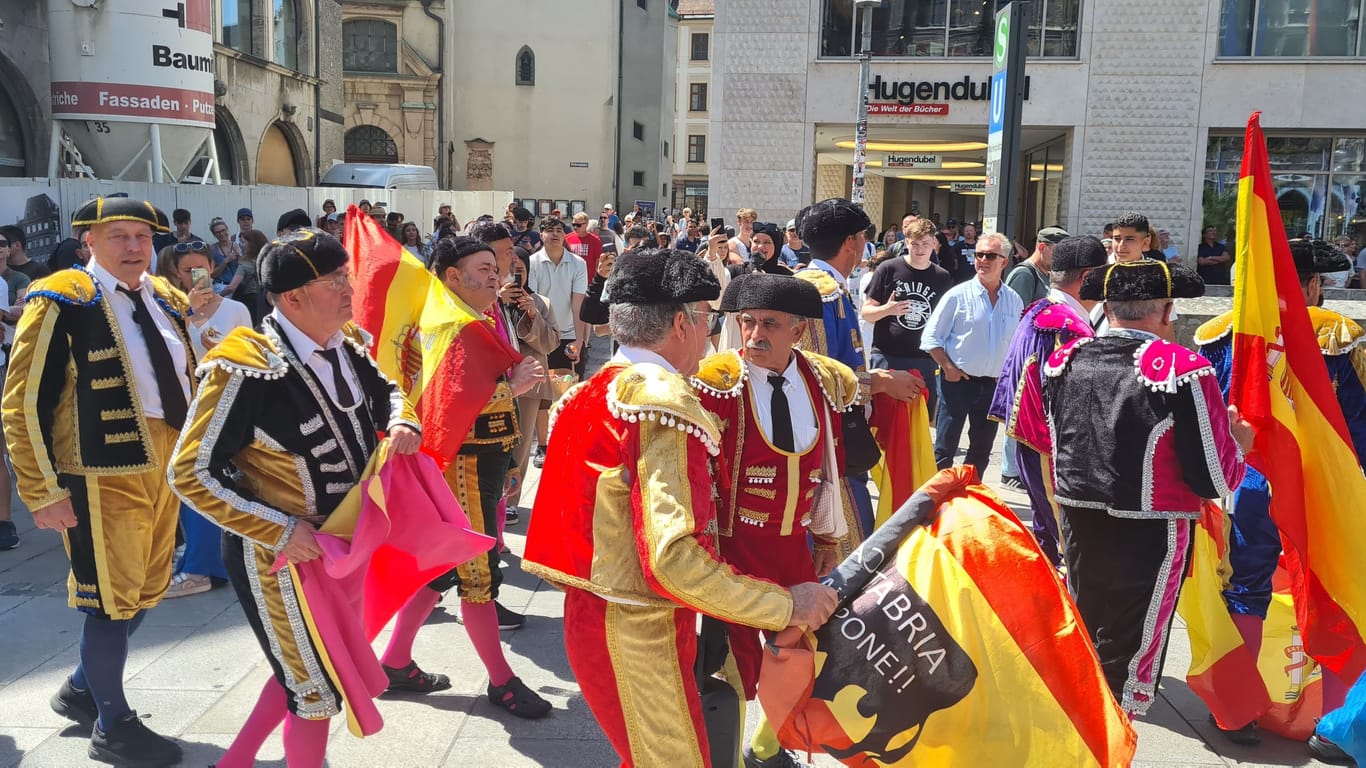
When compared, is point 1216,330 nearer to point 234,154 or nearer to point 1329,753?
point 1329,753

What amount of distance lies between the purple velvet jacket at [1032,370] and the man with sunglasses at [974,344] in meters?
1.20

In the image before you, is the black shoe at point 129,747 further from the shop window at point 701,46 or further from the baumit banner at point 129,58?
the shop window at point 701,46

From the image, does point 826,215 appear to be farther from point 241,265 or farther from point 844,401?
point 241,265

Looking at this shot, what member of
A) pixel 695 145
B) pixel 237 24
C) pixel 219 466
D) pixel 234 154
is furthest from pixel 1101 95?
pixel 695 145

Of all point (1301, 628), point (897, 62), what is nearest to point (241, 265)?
point (1301, 628)

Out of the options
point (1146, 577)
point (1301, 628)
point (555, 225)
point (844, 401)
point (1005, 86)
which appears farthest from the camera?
point (1005, 86)

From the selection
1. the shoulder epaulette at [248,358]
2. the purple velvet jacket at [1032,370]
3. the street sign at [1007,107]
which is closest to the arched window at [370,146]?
the street sign at [1007,107]

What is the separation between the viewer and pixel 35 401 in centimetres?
396

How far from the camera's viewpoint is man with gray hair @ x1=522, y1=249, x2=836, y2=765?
2590 mm

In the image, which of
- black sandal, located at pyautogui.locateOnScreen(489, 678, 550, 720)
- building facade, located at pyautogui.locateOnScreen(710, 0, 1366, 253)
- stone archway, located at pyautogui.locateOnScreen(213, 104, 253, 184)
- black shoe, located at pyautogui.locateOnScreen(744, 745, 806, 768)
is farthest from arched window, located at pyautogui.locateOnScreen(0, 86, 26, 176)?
black shoe, located at pyautogui.locateOnScreen(744, 745, 806, 768)

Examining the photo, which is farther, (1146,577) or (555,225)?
(555,225)

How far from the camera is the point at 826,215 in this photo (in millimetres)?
5531

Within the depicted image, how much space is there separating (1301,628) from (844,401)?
215cm

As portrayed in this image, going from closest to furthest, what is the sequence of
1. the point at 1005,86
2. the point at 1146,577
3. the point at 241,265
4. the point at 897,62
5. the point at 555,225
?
the point at 1146,577 → the point at 555,225 → the point at 241,265 → the point at 1005,86 → the point at 897,62
